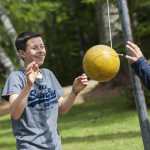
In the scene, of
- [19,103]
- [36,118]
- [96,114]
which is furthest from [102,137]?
[19,103]

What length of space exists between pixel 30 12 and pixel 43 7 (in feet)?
10.1

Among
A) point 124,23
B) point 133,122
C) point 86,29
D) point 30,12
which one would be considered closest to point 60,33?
point 86,29

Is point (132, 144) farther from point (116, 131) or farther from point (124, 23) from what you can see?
point (124, 23)

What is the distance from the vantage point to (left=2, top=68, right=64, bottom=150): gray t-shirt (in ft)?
8.36

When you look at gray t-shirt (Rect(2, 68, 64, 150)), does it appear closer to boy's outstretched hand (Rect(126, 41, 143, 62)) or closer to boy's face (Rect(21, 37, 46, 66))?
boy's face (Rect(21, 37, 46, 66))

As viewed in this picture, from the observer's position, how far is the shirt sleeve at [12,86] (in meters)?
2.51

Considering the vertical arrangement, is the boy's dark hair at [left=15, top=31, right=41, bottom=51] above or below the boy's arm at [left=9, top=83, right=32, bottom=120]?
above

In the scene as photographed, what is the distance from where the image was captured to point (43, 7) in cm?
1958

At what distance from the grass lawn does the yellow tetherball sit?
2693mm

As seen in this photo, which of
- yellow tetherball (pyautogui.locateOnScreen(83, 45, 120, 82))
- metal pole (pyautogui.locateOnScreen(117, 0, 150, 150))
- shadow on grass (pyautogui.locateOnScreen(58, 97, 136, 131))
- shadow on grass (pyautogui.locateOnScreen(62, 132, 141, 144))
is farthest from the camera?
shadow on grass (pyautogui.locateOnScreen(58, 97, 136, 131))

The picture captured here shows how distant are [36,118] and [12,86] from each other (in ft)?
1.28

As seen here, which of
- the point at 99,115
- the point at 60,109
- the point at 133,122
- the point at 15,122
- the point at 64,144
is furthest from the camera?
the point at 99,115

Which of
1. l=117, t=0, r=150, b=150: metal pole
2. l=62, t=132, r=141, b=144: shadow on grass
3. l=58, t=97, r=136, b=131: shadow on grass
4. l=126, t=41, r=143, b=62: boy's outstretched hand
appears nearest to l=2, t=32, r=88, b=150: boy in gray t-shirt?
l=126, t=41, r=143, b=62: boy's outstretched hand

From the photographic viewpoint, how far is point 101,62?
2850 mm
